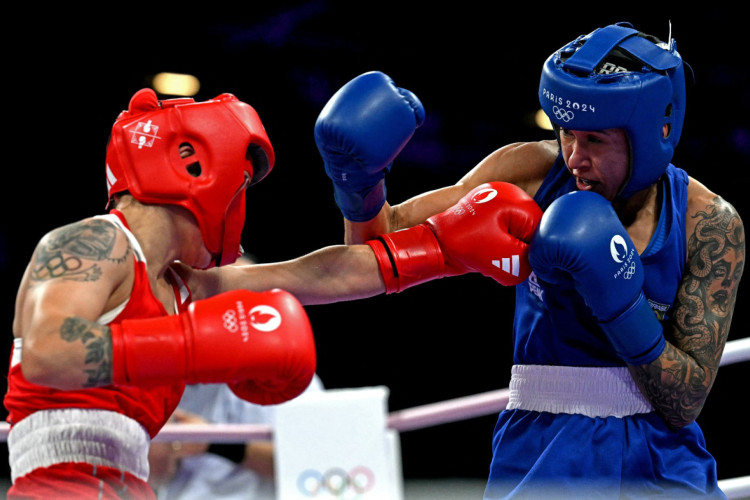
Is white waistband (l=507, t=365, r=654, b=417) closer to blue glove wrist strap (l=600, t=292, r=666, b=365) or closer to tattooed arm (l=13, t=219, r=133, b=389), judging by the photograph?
blue glove wrist strap (l=600, t=292, r=666, b=365)

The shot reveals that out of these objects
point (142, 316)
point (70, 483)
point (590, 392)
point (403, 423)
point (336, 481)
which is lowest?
point (336, 481)

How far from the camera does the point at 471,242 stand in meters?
2.33

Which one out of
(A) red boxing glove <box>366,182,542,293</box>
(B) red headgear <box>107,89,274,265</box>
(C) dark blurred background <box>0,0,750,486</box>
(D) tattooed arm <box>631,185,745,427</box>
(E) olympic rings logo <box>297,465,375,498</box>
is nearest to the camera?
(B) red headgear <box>107,89,274,265</box>

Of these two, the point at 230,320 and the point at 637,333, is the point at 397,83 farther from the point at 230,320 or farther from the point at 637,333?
the point at 230,320

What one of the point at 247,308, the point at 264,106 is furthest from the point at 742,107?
the point at 247,308

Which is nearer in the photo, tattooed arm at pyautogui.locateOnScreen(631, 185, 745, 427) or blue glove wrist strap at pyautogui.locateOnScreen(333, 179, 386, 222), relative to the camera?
tattooed arm at pyautogui.locateOnScreen(631, 185, 745, 427)

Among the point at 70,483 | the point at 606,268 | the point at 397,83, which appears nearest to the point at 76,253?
the point at 70,483

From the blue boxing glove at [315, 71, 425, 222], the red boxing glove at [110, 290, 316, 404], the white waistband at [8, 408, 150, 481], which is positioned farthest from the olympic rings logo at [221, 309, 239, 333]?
the blue boxing glove at [315, 71, 425, 222]

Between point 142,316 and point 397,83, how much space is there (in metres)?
4.90

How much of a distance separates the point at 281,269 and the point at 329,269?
134 mm

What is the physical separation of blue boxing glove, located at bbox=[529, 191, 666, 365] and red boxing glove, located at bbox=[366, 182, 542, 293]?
14 cm

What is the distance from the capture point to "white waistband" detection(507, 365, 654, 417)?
2234 millimetres

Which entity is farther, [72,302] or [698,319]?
[698,319]

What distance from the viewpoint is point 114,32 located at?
6.48m
